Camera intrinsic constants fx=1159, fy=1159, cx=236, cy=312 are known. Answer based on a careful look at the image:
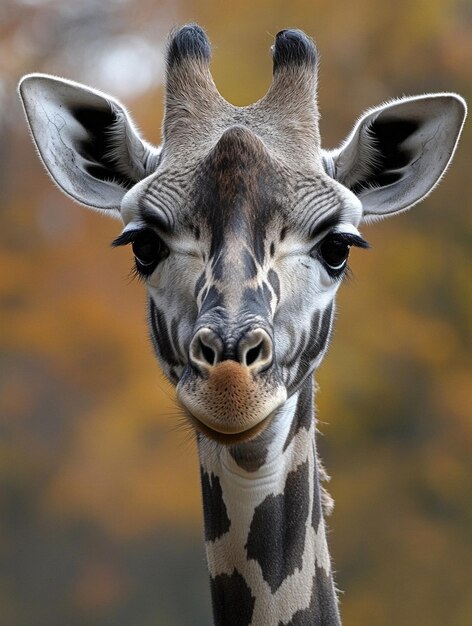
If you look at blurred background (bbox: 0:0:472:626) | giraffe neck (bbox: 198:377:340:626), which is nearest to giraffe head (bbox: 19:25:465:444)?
giraffe neck (bbox: 198:377:340:626)

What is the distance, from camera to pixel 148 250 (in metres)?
4.96

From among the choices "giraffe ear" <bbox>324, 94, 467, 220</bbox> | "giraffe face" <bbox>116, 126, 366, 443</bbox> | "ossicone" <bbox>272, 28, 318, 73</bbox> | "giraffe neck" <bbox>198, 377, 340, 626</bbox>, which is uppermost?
"ossicone" <bbox>272, 28, 318, 73</bbox>

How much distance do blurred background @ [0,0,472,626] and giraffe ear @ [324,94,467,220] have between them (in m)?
9.91

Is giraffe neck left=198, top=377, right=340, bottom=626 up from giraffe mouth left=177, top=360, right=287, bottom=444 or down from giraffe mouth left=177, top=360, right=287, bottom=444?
down

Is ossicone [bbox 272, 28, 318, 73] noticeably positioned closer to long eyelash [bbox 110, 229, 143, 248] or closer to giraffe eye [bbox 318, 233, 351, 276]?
giraffe eye [bbox 318, 233, 351, 276]

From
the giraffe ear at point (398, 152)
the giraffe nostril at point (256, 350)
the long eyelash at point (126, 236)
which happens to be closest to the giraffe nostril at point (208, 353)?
the giraffe nostril at point (256, 350)

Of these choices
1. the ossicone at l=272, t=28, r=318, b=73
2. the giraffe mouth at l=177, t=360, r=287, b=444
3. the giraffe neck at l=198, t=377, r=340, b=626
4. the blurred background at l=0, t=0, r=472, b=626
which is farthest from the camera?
the blurred background at l=0, t=0, r=472, b=626

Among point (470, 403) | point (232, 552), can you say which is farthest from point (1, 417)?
point (232, 552)

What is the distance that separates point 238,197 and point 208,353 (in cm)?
77

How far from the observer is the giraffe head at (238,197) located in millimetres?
4160

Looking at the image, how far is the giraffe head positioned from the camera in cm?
416

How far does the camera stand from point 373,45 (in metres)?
16.5

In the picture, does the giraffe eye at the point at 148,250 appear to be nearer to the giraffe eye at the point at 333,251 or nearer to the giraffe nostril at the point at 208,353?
Result: the giraffe eye at the point at 333,251

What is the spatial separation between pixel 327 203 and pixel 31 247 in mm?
11763
